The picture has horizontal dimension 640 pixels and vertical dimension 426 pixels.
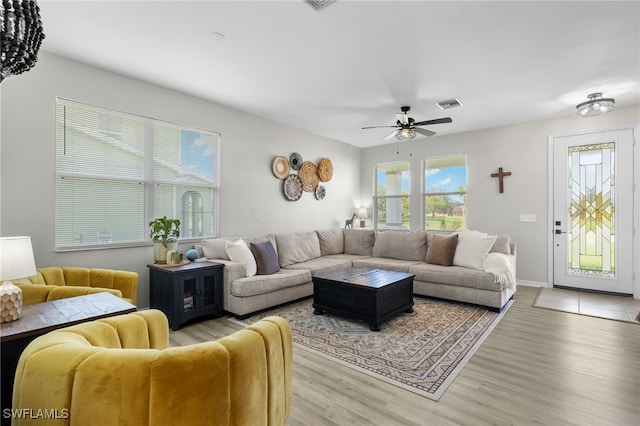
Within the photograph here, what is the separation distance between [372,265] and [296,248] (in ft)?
3.99

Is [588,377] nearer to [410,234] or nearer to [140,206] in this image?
[410,234]

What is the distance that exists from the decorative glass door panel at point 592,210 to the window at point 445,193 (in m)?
1.60

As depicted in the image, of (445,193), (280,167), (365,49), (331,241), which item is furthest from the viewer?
(445,193)

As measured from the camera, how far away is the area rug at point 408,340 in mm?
2305

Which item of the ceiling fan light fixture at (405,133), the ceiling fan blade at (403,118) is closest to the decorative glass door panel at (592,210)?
the ceiling fan light fixture at (405,133)

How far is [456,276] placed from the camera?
3939mm

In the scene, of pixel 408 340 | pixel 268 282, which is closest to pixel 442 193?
pixel 408 340

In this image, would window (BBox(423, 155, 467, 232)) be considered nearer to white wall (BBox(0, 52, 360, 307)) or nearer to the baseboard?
the baseboard

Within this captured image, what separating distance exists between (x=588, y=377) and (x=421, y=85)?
3.14 metres

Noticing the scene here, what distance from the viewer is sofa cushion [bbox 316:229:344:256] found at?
552cm

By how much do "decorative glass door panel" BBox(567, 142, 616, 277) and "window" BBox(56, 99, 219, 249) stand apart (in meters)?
5.45

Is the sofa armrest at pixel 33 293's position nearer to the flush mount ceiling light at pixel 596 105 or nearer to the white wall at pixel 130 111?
the white wall at pixel 130 111

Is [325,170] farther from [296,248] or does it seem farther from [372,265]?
[372,265]

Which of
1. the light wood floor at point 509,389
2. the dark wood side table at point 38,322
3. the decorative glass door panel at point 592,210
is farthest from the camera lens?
the decorative glass door panel at point 592,210
